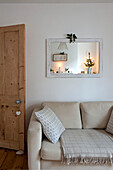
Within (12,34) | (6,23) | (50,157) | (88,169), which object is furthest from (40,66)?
(88,169)

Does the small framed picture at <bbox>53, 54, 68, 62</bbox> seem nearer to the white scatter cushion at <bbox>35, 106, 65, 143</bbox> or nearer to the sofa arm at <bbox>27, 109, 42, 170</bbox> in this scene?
the white scatter cushion at <bbox>35, 106, 65, 143</bbox>

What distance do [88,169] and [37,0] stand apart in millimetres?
2672

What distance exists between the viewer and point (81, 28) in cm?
264

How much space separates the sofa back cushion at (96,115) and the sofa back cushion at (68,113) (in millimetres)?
112

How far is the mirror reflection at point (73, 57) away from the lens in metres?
2.64

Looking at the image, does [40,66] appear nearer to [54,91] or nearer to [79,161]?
[54,91]

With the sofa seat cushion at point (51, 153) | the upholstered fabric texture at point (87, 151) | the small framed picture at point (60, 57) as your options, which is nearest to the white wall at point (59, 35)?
the small framed picture at point (60, 57)

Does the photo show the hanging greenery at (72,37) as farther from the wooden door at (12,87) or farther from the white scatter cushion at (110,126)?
the white scatter cushion at (110,126)

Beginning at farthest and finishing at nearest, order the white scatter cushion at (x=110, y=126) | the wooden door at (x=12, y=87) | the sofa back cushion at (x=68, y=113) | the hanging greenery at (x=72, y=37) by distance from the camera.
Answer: the hanging greenery at (x=72, y=37) < the wooden door at (x=12, y=87) < the sofa back cushion at (x=68, y=113) < the white scatter cushion at (x=110, y=126)

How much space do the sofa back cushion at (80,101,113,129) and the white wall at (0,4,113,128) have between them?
0.30m

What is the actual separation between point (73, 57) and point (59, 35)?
0.47 meters

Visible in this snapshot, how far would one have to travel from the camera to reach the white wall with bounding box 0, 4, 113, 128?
8.66 feet

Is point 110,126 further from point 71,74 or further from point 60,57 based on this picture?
point 60,57

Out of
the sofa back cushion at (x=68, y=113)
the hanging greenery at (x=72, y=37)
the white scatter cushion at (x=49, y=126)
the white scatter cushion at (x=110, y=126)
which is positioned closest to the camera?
the white scatter cushion at (x=49, y=126)
